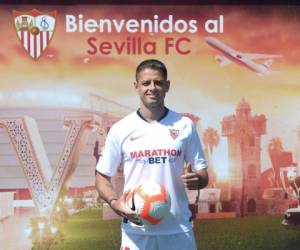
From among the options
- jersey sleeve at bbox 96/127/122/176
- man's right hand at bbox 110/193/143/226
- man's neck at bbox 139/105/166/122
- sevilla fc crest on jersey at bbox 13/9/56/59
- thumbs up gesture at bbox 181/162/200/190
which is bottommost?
man's right hand at bbox 110/193/143/226

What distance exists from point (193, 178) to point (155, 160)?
20cm

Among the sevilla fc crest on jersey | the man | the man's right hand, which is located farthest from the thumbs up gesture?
the sevilla fc crest on jersey

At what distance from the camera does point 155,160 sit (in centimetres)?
253

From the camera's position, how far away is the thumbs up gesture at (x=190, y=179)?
8.22 ft

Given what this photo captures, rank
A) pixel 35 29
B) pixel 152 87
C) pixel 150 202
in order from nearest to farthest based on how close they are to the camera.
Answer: pixel 150 202 → pixel 152 87 → pixel 35 29

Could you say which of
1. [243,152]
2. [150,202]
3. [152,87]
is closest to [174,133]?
[152,87]

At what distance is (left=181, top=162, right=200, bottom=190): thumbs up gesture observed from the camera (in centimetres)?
251

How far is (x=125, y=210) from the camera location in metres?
2.50

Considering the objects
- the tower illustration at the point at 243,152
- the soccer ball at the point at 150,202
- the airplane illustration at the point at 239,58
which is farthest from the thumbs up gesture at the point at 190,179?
the airplane illustration at the point at 239,58

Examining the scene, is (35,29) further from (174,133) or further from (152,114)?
(174,133)

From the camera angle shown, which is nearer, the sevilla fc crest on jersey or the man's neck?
the man's neck

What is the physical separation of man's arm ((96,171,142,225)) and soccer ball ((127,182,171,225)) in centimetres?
3

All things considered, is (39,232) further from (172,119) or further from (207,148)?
(172,119)

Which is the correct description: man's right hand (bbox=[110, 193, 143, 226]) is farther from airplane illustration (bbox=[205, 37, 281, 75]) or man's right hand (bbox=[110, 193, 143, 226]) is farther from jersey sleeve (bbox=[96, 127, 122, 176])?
airplane illustration (bbox=[205, 37, 281, 75])
